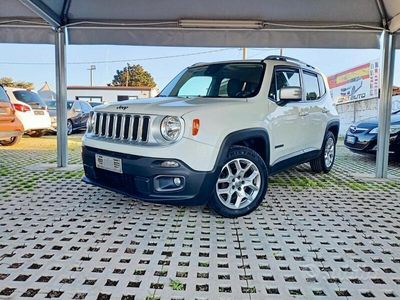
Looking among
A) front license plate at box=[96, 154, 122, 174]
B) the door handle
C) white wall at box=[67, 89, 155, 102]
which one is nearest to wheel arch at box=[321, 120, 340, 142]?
the door handle

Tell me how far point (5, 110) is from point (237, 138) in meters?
6.85

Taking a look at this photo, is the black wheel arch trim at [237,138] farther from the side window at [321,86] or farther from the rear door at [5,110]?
the rear door at [5,110]

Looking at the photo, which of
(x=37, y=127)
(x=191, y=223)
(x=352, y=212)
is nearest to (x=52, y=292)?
(x=191, y=223)

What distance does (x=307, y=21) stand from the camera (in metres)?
6.16

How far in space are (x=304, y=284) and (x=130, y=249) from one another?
141 centimetres

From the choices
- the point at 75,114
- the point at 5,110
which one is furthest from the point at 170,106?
the point at 75,114

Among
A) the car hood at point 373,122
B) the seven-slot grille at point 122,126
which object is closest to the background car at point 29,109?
the seven-slot grille at point 122,126

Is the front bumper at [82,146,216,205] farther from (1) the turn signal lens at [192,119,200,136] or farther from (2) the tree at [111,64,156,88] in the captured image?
(2) the tree at [111,64,156,88]

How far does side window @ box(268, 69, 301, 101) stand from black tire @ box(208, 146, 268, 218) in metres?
0.83

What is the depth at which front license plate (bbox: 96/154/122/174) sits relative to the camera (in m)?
3.75

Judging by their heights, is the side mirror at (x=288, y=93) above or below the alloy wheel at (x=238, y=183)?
above

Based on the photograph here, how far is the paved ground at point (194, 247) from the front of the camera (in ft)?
8.38

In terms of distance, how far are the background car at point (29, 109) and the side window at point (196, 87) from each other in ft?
22.0

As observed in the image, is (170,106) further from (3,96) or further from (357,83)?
(357,83)
